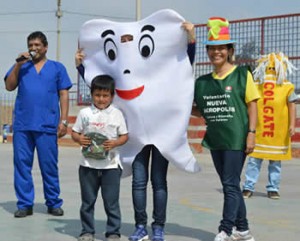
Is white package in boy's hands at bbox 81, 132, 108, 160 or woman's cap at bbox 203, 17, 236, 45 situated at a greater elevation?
woman's cap at bbox 203, 17, 236, 45

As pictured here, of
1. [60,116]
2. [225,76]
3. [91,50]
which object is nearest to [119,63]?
[91,50]

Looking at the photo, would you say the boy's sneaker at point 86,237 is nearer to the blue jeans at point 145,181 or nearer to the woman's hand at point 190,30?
the blue jeans at point 145,181

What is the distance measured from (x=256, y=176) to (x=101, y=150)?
343 centimetres

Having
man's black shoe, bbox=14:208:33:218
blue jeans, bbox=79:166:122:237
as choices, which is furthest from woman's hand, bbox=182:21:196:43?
man's black shoe, bbox=14:208:33:218

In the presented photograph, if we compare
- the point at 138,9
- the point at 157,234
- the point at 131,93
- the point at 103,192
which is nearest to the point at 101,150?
the point at 103,192

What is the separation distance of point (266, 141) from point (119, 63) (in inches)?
133

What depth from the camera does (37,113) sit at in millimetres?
5828

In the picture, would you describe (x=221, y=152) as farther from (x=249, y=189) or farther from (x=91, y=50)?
(x=249, y=189)

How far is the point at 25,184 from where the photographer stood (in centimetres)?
595

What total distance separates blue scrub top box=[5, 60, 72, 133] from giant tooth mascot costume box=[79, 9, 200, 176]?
1153 mm

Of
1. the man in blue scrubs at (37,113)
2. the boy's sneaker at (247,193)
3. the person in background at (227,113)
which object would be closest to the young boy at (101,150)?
the person in background at (227,113)

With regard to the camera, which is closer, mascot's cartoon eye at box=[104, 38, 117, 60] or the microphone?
mascot's cartoon eye at box=[104, 38, 117, 60]

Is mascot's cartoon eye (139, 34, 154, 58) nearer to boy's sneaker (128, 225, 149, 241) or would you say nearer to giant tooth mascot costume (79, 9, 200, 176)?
giant tooth mascot costume (79, 9, 200, 176)

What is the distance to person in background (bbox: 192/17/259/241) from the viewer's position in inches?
182
